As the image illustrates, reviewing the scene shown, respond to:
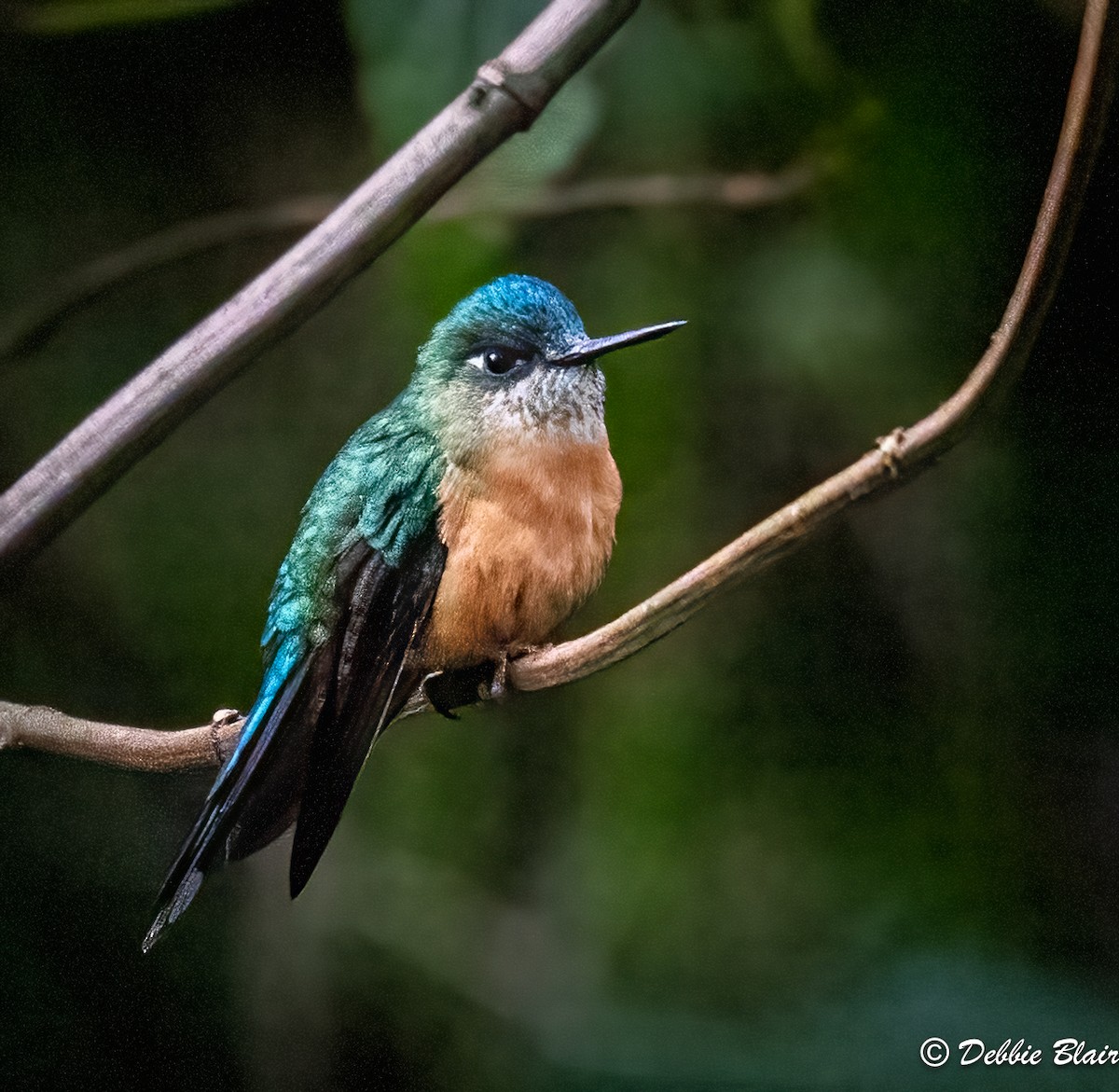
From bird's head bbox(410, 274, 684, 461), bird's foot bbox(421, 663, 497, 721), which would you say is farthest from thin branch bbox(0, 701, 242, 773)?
bird's head bbox(410, 274, 684, 461)

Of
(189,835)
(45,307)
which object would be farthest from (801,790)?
(45,307)

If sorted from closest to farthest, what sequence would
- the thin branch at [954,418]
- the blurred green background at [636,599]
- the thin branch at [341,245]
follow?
the thin branch at [954,418] → the thin branch at [341,245] → the blurred green background at [636,599]

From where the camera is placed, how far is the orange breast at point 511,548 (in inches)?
47.5

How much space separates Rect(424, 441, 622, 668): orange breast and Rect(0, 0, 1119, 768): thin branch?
0.71ft

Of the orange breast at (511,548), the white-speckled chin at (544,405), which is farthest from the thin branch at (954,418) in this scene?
the white-speckled chin at (544,405)

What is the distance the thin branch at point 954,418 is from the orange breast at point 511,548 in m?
0.22

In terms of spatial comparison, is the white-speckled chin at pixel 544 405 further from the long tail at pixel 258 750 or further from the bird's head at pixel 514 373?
the long tail at pixel 258 750

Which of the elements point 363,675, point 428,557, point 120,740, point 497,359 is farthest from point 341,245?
point 120,740

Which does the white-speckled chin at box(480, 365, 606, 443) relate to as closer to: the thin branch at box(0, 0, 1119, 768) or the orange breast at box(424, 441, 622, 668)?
the orange breast at box(424, 441, 622, 668)

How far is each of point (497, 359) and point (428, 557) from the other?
24 cm

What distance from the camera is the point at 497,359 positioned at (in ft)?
4.17

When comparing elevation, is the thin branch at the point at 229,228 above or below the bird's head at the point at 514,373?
above

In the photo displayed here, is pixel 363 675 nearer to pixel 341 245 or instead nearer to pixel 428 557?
pixel 428 557

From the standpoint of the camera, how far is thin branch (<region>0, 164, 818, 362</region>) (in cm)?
135
